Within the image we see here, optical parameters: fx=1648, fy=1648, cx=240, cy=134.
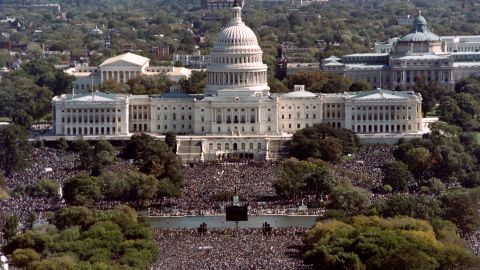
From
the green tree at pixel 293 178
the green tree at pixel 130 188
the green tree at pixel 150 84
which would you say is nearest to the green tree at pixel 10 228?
the green tree at pixel 130 188

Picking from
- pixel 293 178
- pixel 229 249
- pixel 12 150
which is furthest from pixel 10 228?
pixel 12 150

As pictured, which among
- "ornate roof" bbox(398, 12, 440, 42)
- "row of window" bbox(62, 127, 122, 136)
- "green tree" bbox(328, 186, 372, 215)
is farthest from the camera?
"ornate roof" bbox(398, 12, 440, 42)

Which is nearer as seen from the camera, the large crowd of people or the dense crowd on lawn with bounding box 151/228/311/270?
the dense crowd on lawn with bounding box 151/228/311/270

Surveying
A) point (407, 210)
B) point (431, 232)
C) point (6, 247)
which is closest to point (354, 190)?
point (407, 210)

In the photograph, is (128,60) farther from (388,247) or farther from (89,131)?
(388,247)

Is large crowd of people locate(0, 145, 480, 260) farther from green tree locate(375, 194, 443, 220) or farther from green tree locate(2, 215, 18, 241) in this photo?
green tree locate(2, 215, 18, 241)

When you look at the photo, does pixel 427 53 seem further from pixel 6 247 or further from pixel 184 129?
pixel 6 247

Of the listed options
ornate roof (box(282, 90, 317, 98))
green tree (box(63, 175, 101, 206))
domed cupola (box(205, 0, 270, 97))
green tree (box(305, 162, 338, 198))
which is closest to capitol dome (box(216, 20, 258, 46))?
domed cupola (box(205, 0, 270, 97))
